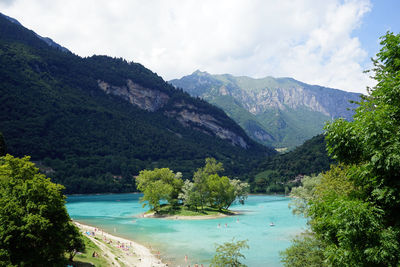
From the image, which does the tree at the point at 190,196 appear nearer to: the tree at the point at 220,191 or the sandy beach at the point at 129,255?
the tree at the point at 220,191

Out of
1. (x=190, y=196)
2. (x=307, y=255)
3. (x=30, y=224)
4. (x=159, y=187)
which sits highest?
(x=30, y=224)

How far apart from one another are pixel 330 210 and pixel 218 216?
3335 inches

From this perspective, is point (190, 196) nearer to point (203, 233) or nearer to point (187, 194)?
point (187, 194)

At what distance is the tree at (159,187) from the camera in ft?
302

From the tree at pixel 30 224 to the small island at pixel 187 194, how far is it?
64983mm

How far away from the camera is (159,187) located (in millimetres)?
92375

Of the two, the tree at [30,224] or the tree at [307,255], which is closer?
the tree at [30,224]

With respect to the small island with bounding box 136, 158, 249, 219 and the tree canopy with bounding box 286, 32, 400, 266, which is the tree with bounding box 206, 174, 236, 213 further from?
the tree canopy with bounding box 286, 32, 400, 266

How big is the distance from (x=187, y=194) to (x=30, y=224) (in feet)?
241

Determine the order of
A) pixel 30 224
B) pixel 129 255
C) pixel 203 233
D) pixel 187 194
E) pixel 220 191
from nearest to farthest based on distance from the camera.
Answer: pixel 30 224 < pixel 129 255 < pixel 203 233 < pixel 187 194 < pixel 220 191

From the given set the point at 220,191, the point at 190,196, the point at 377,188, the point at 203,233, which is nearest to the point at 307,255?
the point at 377,188

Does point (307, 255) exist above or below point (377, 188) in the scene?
below

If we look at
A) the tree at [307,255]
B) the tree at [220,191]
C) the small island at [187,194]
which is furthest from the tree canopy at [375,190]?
the tree at [220,191]

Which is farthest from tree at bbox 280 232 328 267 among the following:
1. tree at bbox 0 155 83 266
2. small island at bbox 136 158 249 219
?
small island at bbox 136 158 249 219
